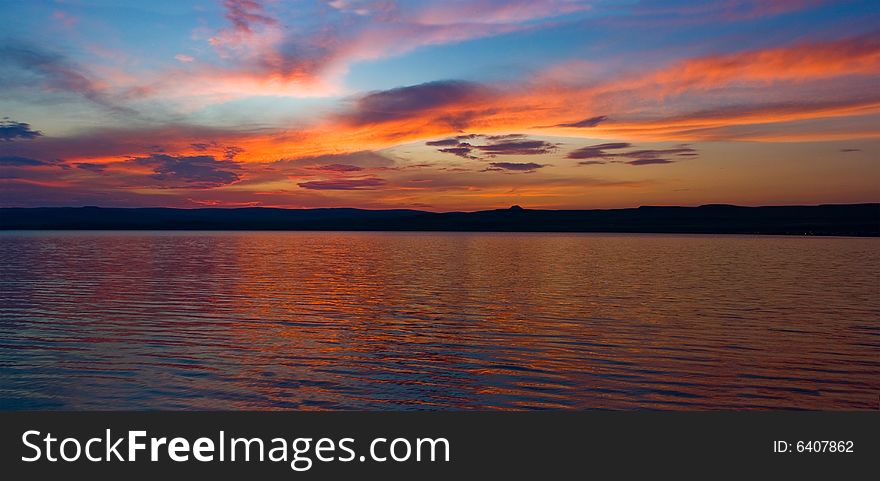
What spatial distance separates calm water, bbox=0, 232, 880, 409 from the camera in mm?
15758

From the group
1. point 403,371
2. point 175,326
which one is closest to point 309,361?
point 403,371

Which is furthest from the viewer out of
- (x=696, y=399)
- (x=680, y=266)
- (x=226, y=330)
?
(x=680, y=266)

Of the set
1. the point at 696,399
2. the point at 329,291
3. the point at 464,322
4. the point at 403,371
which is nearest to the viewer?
the point at 696,399

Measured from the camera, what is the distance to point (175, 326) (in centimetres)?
2530

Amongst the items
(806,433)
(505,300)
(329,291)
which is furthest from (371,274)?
(806,433)

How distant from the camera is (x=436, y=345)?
22.0 metres

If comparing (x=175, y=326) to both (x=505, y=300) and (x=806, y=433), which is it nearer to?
(x=505, y=300)

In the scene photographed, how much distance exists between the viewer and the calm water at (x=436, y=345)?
15.8 meters

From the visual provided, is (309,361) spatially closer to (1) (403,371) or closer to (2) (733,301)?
(1) (403,371)

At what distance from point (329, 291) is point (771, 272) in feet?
122

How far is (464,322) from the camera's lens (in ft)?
88.7

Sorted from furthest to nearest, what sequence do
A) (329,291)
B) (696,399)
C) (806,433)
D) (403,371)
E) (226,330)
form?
1. (329,291)
2. (226,330)
3. (403,371)
4. (696,399)
5. (806,433)

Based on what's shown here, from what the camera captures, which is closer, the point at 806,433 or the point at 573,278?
the point at 806,433

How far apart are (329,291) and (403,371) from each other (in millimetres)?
21067
